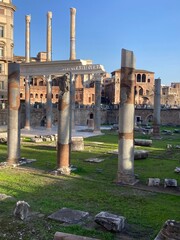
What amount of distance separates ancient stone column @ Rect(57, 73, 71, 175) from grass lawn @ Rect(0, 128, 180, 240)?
27.5 inches

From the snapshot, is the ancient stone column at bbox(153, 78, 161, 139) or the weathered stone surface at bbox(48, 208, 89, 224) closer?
the weathered stone surface at bbox(48, 208, 89, 224)

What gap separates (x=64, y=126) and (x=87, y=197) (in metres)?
4.64

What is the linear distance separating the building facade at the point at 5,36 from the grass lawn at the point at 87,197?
106ft

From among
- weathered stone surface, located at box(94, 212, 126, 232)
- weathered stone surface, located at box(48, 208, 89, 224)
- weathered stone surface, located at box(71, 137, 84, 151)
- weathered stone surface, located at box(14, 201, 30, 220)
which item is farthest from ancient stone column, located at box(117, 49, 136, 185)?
weathered stone surface, located at box(71, 137, 84, 151)

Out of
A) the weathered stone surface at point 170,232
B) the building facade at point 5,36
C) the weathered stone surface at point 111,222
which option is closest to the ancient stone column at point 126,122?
the weathered stone surface at point 111,222

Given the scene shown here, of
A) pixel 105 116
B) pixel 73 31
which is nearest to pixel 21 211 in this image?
pixel 73 31

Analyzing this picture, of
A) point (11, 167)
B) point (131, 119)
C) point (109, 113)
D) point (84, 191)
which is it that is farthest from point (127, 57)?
point (109, 113)

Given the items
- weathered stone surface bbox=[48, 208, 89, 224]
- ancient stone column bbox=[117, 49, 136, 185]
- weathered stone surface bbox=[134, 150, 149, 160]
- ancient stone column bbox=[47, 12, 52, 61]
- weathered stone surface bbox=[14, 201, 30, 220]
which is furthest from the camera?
ancient stone column bbox=[47, 12, 52, 61]

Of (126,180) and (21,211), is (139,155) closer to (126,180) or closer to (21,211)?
(126,180)

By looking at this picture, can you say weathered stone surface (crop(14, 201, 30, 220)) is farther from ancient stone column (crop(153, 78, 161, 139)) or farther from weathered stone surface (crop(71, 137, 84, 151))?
ancient stone column (crop(153, 78, 161, 139))

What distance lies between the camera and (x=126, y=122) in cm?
1193

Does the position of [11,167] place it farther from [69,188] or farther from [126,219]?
[126,219]

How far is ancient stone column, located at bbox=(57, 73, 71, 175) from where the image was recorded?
13.5 metres

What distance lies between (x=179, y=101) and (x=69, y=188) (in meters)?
67.1
